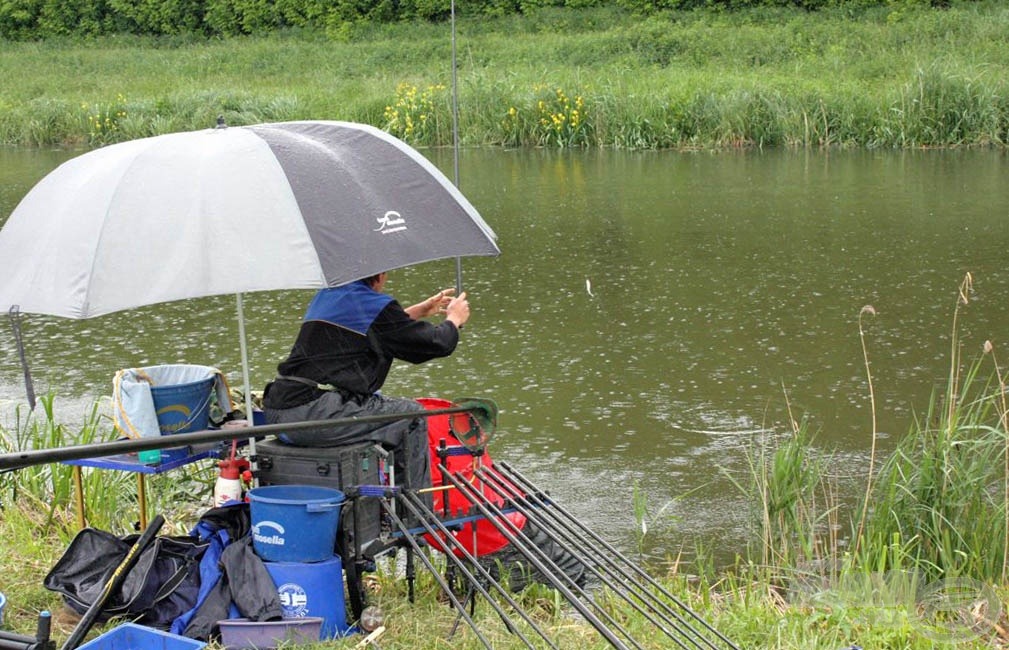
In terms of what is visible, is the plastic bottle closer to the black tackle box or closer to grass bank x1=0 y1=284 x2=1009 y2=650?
the black tackle box

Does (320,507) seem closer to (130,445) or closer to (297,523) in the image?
(297,523)

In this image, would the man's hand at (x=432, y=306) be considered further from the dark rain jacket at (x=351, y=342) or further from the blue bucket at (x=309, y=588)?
the blue bucket at (x=309, y=588)

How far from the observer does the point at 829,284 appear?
8.86 metres

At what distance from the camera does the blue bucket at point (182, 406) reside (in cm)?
359

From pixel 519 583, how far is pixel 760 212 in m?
7.91

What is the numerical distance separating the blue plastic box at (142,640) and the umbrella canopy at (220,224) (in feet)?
2.41

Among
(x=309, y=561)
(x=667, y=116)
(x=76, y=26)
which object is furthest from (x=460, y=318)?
(x=76, y=26)

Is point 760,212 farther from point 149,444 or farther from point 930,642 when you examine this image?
point 149,444

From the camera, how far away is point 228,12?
1271 inches

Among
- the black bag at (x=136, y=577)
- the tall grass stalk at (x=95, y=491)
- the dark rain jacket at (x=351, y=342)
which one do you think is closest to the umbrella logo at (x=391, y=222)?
the dark rain jacket at (x=351, y=342)

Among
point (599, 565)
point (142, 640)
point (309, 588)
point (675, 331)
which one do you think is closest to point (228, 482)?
point (309, 588)

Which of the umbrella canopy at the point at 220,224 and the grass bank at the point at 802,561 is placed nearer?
the umbrella canopy at the point at 220,224

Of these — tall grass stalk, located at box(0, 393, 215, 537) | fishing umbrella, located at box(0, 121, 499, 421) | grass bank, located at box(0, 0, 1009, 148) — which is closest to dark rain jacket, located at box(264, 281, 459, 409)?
fishing umbrella, located at box(0, 121, 499, 421)

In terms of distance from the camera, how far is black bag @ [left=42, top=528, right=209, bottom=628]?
337cm
